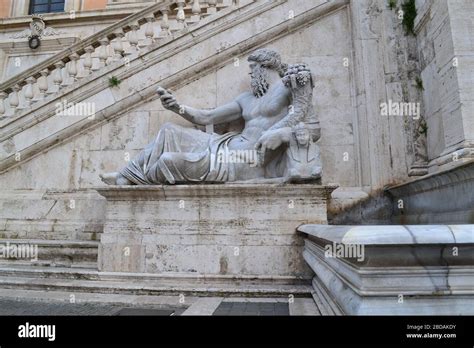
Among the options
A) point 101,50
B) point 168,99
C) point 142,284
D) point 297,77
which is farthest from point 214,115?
point 101,50

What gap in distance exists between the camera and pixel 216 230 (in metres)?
4.57

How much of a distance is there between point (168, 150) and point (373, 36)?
428 cm

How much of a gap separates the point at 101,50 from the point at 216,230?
4.62 m

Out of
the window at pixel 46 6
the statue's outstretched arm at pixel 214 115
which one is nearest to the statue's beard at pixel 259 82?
the statue's outstretched arm at pixel 214 115

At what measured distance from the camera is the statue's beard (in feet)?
17.8

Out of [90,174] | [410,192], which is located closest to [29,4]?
[90,174]

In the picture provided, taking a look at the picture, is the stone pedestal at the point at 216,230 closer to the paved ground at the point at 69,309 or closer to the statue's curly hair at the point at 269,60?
the paved ground at the point at 69,309

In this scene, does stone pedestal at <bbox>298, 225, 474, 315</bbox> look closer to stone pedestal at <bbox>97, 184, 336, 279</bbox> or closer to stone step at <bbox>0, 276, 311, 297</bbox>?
stone step at <bbox>0, 276, 311, 297</bbox>

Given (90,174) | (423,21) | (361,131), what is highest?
(423,21)

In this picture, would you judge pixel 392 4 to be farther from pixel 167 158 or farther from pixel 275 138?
pixel 167 158

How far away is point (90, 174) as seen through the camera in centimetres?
614

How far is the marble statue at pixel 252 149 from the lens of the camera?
15.2 ft

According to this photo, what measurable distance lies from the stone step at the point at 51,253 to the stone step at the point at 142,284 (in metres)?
0.34
